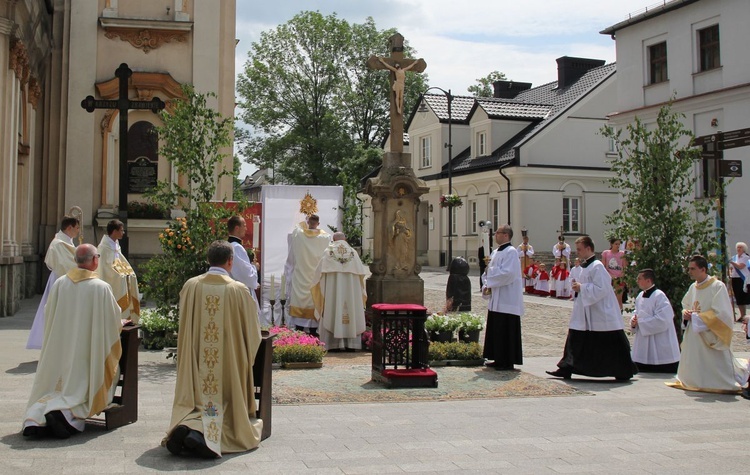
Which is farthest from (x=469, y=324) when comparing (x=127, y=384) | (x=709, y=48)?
(x=709, y=48)

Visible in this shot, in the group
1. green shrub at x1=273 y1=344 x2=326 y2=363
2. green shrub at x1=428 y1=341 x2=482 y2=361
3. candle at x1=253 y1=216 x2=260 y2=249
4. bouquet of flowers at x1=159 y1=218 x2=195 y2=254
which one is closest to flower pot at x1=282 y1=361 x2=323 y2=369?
green shrub at x1=273 y1=344 x2=326 y2=363

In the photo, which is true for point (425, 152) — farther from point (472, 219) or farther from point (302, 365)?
point (302, 365)

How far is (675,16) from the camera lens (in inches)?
1182

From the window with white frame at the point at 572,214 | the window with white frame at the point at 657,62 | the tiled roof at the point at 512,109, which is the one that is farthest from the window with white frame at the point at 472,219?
the window with white frame at the point at 657,62

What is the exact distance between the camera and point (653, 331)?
432 inches

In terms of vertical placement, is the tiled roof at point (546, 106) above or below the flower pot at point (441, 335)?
above

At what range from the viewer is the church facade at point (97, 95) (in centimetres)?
2192

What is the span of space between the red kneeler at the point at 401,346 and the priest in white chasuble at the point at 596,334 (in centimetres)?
193

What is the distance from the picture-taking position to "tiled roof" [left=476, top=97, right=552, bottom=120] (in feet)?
137

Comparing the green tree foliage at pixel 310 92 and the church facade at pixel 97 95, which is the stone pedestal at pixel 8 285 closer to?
the church facade at pixel 97 95

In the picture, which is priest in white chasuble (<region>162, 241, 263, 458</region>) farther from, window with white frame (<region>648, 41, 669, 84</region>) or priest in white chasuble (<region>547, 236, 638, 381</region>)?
window with white frame (<region>648, 41, 669, 84</region>)

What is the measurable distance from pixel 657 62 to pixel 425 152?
18.4 m

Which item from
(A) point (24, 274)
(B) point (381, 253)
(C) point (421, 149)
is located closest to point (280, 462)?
A: (B) point (381, 253)

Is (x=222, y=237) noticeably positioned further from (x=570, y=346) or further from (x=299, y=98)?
(x=299, y=98)
